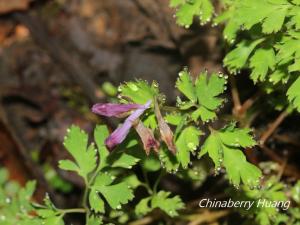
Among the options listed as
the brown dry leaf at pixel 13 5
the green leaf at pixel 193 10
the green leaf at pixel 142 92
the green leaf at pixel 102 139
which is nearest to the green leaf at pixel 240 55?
the green leaf at pixel 193 10

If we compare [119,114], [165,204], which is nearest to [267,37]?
[119,114]

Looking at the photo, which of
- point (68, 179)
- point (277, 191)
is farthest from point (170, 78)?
point (277, 191)

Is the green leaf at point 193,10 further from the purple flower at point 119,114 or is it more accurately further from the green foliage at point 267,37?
the purple flower at point 119,114

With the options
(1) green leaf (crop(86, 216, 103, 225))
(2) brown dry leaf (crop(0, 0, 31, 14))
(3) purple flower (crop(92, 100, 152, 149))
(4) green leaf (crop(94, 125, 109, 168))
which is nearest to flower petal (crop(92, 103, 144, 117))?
(3) purple flower (crop(92, 100, 152, 149))

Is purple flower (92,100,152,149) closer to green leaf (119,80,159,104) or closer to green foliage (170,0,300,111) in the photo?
green leaf (119,80,159,104)

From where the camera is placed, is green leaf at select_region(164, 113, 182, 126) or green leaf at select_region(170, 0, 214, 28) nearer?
green leaf at select_region(164, 113, 182, 126)

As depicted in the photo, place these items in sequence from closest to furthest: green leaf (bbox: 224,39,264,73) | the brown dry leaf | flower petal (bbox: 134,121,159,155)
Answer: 1. flower petal (bbox: 134,121,159,155)
2. green leaf (bbox: 224,39,264,73)
3. the brown dry leaf
